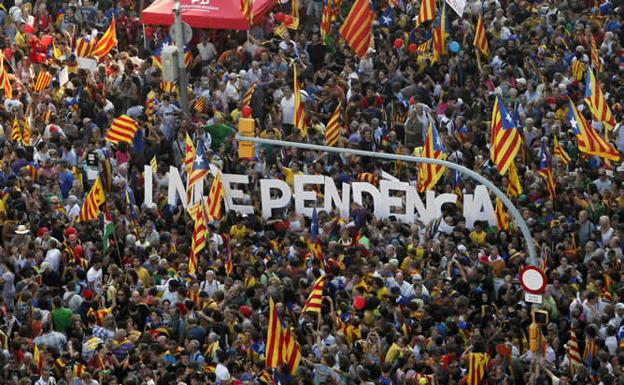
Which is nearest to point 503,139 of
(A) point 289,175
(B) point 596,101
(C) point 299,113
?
(B) point 596,101

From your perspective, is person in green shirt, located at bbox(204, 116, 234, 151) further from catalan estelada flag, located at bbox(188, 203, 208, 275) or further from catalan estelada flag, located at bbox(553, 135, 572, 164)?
catalan estelada flag, located at bbox(553, 135, 572, 164)

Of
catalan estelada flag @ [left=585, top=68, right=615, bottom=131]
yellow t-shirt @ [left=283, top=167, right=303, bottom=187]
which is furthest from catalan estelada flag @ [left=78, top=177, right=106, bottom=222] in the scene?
catalan estelada flag @ [left=585, top=68, right=615, bottom=131]

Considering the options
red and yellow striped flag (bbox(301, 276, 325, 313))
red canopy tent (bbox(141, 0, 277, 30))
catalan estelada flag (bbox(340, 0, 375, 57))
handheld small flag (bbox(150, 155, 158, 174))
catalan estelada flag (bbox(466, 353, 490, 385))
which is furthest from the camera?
red canopy tent (bbox(141, 0, 277, 30))

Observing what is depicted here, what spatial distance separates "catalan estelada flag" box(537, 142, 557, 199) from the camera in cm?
3575

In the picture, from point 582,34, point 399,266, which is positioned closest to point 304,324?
point 399,266

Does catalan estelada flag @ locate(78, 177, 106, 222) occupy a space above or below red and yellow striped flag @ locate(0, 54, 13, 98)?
below

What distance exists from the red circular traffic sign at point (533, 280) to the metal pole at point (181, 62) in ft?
30.9

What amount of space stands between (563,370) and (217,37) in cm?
1480

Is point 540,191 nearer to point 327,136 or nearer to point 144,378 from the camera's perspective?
point 327,136

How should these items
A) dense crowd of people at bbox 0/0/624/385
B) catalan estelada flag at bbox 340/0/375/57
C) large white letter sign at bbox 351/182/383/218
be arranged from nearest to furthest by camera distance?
1. dense crowd of people at bbox 0/0/624/385
2. large white letter sign at bbox 351/182/383/218
3. catalan estelada flag at bbox 340/0/375/57

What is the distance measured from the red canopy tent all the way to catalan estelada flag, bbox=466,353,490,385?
45.7 feet

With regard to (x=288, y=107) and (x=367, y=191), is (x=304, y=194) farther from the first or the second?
(x=288, y=107)

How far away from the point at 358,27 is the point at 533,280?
34.0 feet

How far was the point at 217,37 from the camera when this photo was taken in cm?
4319
